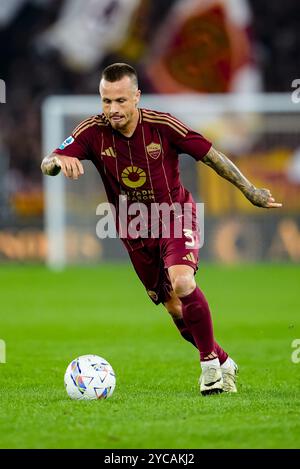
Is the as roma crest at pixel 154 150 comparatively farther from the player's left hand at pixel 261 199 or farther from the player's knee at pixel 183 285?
the player's knee at pixel 183 285

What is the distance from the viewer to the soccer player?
694 centimetres

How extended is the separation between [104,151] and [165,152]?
40cm

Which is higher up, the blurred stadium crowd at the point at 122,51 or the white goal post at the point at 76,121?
the blurred stadium crowd at the point at 122,51

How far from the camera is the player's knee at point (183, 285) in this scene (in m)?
6.89

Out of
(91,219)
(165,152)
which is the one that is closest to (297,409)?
(165,152)

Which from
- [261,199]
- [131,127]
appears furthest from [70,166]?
[261,199]

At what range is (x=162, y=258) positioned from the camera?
726 centimetres

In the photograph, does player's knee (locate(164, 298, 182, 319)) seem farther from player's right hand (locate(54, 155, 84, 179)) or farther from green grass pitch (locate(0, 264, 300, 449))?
player's right hand (locate(54, 155, 84, 179))

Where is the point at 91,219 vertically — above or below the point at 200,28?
below

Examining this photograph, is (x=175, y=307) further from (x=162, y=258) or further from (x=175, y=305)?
(x=162, y=258)

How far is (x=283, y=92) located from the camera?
25.0 metres

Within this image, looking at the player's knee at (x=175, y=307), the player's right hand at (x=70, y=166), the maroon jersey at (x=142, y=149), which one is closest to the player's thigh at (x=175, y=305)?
the player's knee at (x=175, y=307)

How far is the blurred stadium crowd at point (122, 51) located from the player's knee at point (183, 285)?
14.9m
